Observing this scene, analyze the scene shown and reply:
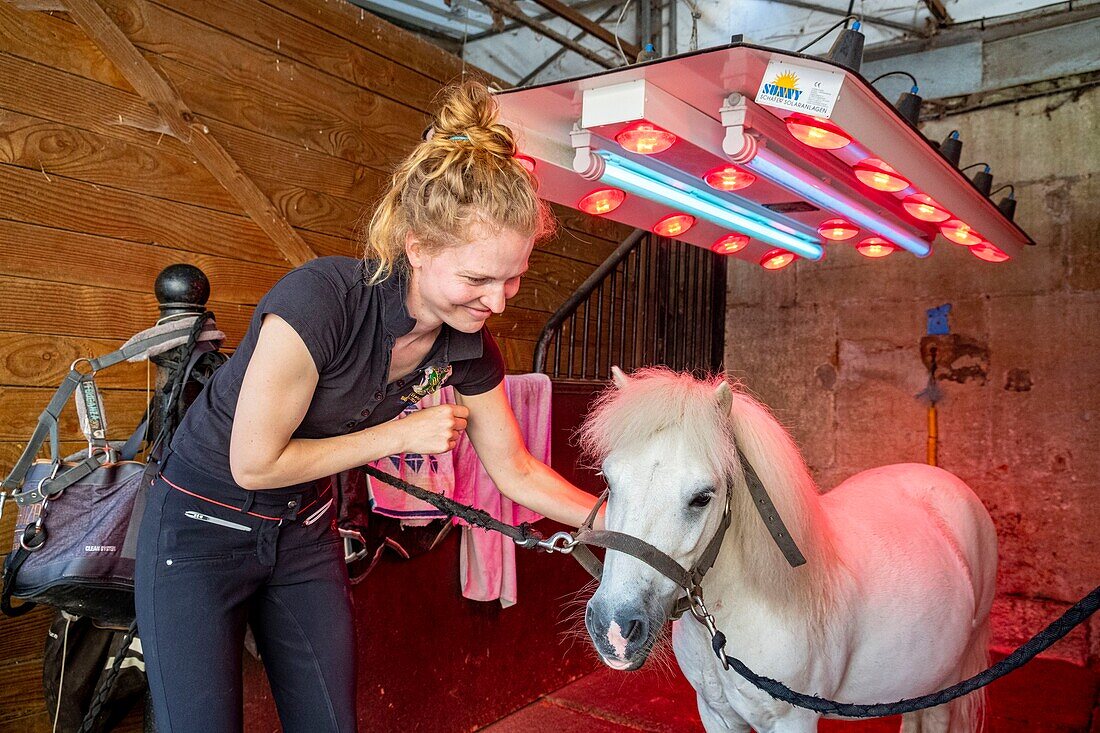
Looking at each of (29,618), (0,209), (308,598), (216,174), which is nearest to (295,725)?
(308,598)

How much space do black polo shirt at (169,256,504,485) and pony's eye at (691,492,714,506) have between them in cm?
57

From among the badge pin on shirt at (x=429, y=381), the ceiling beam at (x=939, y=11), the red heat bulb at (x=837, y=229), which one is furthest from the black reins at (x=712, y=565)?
the ceiling beam at (x=939, y=11)

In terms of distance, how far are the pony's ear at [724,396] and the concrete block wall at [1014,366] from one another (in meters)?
3.06

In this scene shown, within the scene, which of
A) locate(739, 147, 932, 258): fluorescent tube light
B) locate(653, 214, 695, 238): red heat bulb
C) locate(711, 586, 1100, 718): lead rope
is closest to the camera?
locate(711, 586, 1100, 718): lead rope

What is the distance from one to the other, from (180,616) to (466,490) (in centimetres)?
148

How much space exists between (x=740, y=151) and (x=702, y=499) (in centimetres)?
91

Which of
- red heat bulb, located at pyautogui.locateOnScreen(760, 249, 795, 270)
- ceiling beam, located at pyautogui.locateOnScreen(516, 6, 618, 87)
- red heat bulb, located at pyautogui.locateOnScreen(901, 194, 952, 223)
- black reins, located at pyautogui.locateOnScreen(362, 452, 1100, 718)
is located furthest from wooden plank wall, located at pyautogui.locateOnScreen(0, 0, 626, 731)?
red heat bulb, located at pyautogui.locateOnScreen(901, 194, 952, 223)

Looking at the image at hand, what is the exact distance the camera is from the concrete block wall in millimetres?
3688

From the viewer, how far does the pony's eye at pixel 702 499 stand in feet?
4.59

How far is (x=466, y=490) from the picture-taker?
2.69 metres

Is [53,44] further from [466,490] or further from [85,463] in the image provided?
[466,490]

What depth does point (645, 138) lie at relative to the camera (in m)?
1.91

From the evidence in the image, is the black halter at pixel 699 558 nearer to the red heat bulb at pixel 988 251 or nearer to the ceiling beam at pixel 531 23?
the red heat bulb at pixel 988 251

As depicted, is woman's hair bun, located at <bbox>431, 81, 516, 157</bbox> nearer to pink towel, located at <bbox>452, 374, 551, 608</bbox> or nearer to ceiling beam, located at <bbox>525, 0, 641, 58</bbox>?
pink towel, located at <bbox>452, 374, 551, 608</bbox>
